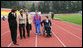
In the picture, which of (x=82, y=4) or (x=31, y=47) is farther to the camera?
(x=82, y=4)

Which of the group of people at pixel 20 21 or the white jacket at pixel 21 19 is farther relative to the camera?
the white jacket at pixel 21 19

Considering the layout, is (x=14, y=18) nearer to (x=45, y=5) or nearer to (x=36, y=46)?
(x=36, y=46)

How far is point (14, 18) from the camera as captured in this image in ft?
19.8

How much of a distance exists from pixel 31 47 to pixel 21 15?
6.46 ft

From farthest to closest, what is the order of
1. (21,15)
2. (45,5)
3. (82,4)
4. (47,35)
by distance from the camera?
(45,5), (82,4), (47,35), (21,15)

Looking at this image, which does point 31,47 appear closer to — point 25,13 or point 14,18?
point 14,18

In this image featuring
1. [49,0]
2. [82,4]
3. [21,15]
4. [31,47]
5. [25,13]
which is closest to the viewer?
[31,47]

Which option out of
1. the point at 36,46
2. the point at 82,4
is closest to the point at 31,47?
the point at 36,46

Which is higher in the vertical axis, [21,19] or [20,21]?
[21,19]

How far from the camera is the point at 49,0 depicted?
93.3 m

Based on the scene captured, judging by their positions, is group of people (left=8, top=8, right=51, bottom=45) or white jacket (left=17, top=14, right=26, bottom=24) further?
white jacket (left=17, top=14, right=26, bottom=24)

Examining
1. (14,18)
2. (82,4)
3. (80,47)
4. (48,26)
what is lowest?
(80,47)

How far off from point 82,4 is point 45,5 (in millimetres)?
24584

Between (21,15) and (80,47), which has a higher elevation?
(21,15)
